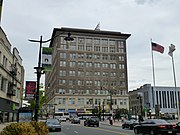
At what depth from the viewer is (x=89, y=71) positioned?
10888 centimetres

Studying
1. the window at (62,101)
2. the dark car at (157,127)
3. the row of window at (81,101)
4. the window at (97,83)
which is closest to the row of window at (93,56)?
the window at (97,83)

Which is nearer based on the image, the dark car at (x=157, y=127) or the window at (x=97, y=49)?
the dark car at (x=157, y=127)

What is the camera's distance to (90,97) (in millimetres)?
105812

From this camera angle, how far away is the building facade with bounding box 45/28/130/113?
341ft

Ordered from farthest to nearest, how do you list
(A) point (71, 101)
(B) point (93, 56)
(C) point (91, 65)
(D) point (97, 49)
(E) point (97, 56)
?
1. (D) point (97, 49)
2. (E) point (97, 56)
3. (B) point (93, 56)
4. (C) point (91, 65)
5. (A) point (71, 101)

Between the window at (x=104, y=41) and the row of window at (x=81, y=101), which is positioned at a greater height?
the window at (x=104, y=41)

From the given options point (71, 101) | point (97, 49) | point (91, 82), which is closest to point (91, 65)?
point (91, 82)

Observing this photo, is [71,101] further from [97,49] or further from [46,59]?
[46,59]

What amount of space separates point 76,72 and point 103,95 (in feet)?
49.5

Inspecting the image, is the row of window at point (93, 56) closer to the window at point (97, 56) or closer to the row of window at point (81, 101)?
the window at point (97, 56)

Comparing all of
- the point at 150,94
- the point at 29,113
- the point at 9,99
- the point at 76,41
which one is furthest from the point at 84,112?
the point at 29,113

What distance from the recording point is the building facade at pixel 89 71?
10400 cm

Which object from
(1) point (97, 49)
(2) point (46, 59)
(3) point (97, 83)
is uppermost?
(1) point (97, 49)

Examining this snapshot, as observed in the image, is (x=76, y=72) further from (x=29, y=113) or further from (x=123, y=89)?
(x=29, y=113)
